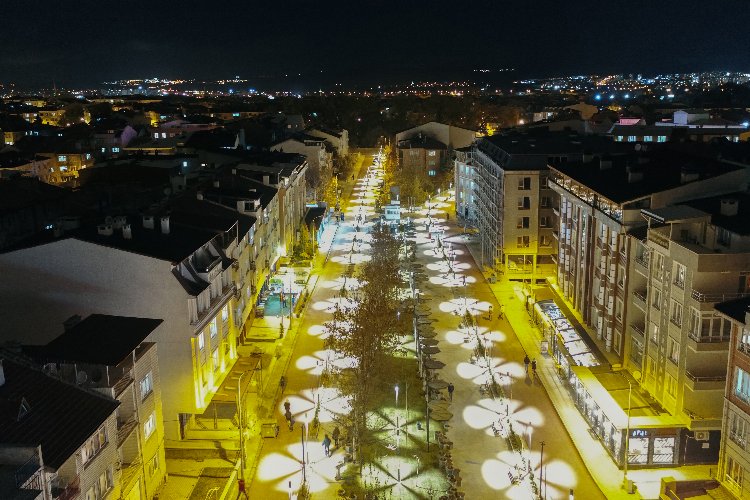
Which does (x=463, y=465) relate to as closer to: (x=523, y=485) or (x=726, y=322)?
(x=523, y=485)

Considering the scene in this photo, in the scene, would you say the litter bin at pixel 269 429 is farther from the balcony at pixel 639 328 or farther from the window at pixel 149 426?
the balcony at pixel 639 328

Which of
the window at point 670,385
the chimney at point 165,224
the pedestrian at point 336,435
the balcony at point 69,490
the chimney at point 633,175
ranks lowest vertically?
the pedestrian at point 336,435

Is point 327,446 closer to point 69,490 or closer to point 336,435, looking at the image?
point 336,435

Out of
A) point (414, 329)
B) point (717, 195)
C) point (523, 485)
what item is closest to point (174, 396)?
point (523, 485)

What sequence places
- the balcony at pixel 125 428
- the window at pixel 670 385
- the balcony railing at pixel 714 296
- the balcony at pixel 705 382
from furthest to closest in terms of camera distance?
1. the window at pixel 670 385
2. the balcony at pixel 705 382
3. the balcony railing at pixel 714 296
4. the balcony at pixel 125 428

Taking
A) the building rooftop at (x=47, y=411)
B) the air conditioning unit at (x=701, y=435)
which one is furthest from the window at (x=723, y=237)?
the building rooftop at (x=47, y=411)

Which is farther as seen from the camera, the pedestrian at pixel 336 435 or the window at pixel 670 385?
the pedestrian at pixel 336 435

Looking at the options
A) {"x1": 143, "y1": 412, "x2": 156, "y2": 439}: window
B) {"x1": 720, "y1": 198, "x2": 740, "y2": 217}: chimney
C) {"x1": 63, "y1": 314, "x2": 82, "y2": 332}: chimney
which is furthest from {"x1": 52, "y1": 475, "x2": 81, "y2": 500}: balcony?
{"x1": 720, "y1": 198, "x2": 740, "y2": 217}: chimney
